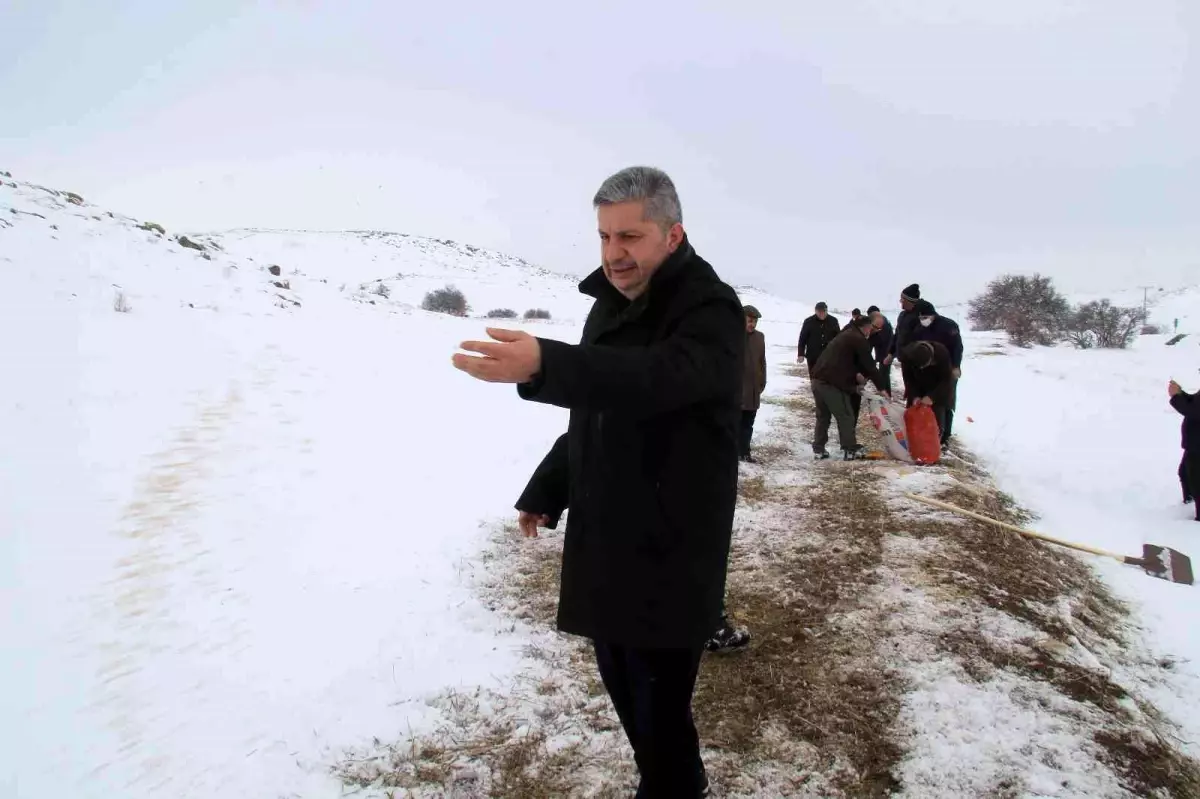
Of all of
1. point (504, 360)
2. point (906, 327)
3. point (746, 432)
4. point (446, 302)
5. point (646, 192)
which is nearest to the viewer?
point (504, 360)

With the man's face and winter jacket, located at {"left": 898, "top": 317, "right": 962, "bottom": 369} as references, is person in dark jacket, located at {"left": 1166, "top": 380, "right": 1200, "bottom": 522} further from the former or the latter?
the man's face

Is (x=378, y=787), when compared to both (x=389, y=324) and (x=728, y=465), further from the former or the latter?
(x=389, y=324)

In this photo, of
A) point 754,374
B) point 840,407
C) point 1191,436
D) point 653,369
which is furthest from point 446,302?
point 653,369

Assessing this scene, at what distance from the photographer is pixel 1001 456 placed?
383 inches

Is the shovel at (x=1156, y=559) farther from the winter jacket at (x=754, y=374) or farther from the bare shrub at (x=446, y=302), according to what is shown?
the bare shrub at (x=446, y=302)

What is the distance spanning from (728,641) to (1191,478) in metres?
6.23

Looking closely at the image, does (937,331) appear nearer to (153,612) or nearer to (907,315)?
(907,315)

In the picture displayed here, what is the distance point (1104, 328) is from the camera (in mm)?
32812

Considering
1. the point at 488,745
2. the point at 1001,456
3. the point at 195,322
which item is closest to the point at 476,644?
the point at 488,745

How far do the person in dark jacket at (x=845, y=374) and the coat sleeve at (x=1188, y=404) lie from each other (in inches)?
116

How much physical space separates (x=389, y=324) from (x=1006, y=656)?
47.3 feet

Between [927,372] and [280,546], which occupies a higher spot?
[927,372]

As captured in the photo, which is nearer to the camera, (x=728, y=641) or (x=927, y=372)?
(x=728, y=641)

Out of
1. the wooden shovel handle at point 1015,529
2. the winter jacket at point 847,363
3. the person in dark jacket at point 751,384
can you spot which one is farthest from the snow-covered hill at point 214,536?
the wooden shovel handle at point 1015,529
